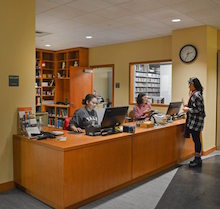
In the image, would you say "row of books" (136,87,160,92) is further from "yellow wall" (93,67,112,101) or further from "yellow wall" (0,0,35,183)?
"yellow wall" (0,0,35,183)

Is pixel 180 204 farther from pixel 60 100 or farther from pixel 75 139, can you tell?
pixel 60 100

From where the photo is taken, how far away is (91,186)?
3.25 metres

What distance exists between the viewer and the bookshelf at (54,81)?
8.97m

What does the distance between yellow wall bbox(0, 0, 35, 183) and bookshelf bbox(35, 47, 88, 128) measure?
15.6 feet

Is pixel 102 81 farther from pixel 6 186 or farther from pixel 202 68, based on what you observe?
pixel 6 186

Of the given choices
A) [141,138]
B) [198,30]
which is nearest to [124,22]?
[198,30]

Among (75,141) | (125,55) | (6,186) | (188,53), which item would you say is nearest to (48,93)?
(125,55)

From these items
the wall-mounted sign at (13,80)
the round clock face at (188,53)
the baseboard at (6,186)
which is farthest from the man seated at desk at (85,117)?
the round clock face at (188,53)

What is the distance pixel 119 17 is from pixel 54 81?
4982 millimetres

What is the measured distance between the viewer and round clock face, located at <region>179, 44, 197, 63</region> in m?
5.72

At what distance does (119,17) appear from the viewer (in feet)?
16.5

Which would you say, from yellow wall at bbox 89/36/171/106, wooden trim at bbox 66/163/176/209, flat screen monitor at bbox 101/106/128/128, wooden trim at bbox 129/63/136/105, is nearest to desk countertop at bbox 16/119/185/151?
flat screen monitor at bbox 101/106/128/128

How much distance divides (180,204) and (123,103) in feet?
15.1

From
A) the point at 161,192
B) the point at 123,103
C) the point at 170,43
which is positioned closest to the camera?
the point at 161,192
